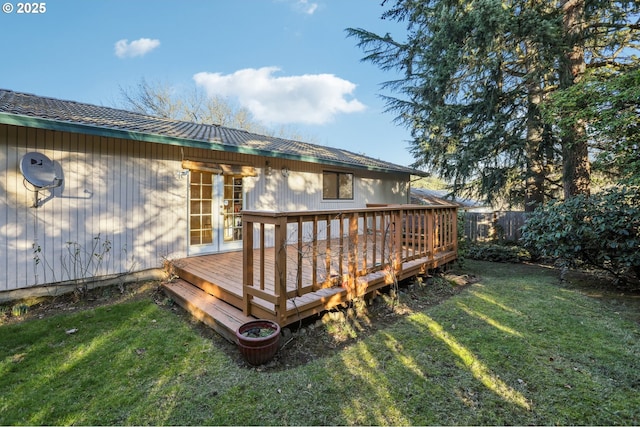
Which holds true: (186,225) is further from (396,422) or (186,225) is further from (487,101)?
(487,101)

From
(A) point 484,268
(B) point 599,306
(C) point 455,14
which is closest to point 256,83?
(C) point 455,14

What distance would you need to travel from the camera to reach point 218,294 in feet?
12.7

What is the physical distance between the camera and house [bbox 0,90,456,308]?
397 centimetres

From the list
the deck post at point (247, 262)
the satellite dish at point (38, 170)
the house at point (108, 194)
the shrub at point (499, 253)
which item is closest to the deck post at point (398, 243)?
the deck post at point (247, 262)

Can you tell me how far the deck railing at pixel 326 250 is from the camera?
2.92 m

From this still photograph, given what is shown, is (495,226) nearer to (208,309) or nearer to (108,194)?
(208,309)

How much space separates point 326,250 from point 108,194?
3.93 m

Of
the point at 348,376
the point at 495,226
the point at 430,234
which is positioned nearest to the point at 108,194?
the point at 348,376

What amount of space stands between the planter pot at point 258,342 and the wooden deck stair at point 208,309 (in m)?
0.20

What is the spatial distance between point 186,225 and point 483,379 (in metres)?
5.37

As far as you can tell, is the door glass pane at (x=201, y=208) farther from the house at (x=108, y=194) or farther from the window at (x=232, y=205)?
the window at (x=232, y=205)

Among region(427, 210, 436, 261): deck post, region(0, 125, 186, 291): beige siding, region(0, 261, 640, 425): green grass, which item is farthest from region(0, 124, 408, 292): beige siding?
region(427, 210, 436, 261): deck post

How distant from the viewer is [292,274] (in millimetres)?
4129

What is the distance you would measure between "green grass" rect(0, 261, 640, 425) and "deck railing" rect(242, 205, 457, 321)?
746mm
